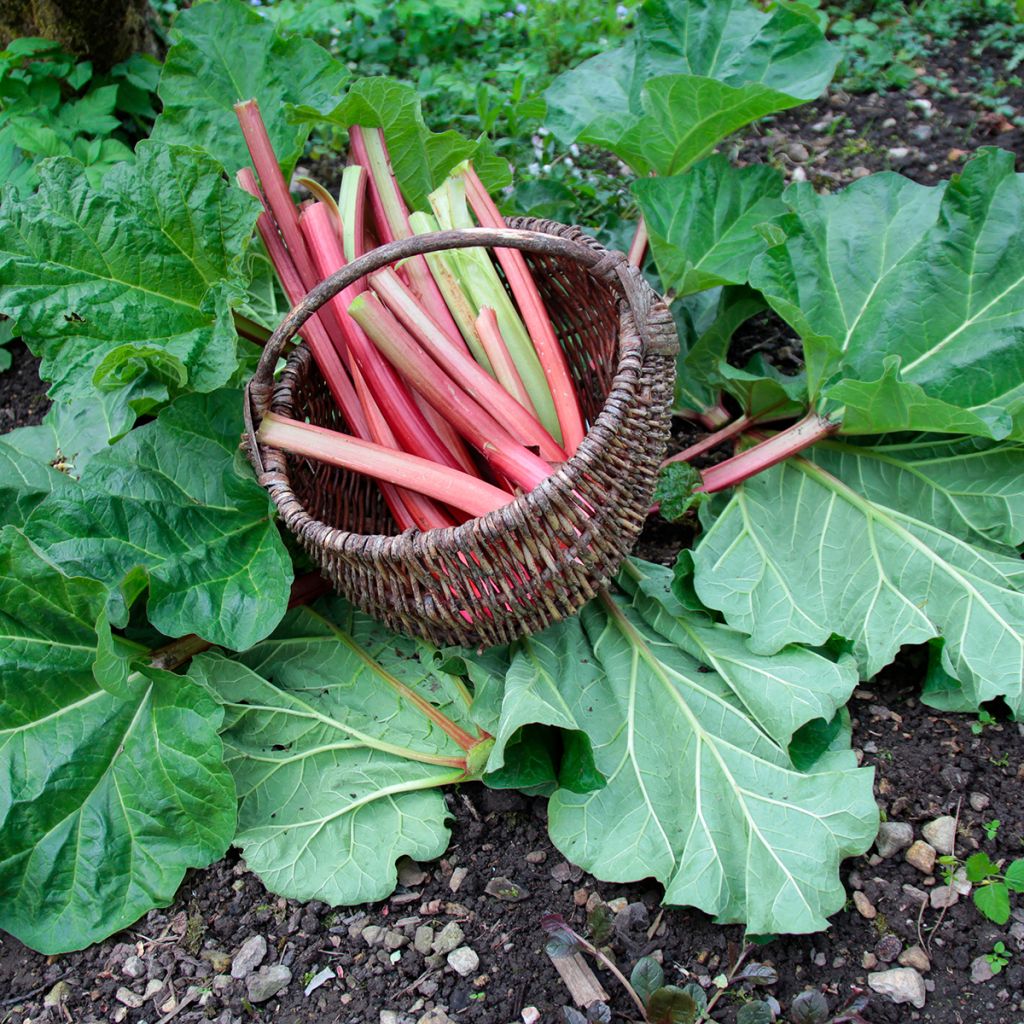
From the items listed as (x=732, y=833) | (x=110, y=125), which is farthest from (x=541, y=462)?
(x=110, y=125)

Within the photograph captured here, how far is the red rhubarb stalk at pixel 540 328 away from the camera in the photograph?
7.93ft

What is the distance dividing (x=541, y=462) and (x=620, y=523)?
23 cm

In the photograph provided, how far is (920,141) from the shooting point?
12.5 feet

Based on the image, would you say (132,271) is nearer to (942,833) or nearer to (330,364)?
(330,364)

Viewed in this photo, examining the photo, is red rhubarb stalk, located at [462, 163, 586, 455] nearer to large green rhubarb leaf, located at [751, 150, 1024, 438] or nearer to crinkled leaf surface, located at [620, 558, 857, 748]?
crinkled leaf surface, located at [620, 558, 857, 748]

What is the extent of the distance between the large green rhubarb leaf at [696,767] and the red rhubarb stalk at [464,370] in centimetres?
46

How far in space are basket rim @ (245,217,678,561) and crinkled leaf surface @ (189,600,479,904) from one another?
42 cm

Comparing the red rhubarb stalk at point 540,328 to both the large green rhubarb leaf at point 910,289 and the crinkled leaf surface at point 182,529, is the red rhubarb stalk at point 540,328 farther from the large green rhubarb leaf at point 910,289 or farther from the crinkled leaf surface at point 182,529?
the crinkled leaf surface at point 182,529

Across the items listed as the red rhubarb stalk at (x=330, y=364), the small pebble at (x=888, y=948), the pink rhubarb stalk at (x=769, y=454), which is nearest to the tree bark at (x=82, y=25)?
the red rhubarb stalk at (x=330, y=364)

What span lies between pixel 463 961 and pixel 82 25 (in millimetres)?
3340

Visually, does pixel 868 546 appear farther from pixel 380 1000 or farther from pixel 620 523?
pixel 380 1000

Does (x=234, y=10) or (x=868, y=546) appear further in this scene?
(x=234, y=10)

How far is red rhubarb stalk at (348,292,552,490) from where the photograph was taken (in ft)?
7.71

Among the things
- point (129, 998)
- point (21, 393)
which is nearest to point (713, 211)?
point (21, 393)
